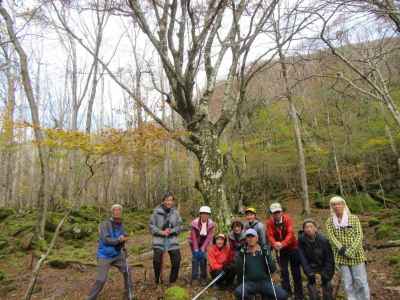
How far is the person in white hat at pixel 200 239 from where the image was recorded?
5.16 m

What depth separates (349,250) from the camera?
3979mm

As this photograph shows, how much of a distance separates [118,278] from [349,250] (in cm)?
457

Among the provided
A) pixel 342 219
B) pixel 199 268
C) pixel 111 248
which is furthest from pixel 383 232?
pixel 111 248

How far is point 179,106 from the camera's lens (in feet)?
21.0

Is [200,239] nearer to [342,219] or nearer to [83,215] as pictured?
[342,219]

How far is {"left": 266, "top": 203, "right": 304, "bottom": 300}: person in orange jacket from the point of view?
4.47 m

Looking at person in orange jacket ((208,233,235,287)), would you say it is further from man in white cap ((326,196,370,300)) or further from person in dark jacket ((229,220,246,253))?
man in white cap ((326,196,370,300))

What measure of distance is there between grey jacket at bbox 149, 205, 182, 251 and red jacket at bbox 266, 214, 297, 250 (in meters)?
1.55

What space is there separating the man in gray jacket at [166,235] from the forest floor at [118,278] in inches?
13.6

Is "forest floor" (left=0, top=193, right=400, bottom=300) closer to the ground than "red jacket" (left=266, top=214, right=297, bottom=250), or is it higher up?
closer to the ground

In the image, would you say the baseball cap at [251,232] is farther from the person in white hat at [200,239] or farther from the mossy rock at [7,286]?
the mossy rock at [7,286]

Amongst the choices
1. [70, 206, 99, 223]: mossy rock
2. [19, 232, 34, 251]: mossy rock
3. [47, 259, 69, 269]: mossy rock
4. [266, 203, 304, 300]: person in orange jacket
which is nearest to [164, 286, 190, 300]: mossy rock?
[266, 203, 304, 300]: person in orange jacket

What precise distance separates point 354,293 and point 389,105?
4.85 meters

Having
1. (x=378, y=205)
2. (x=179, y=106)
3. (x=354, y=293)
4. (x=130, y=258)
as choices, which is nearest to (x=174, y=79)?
(x=179, y=106)
